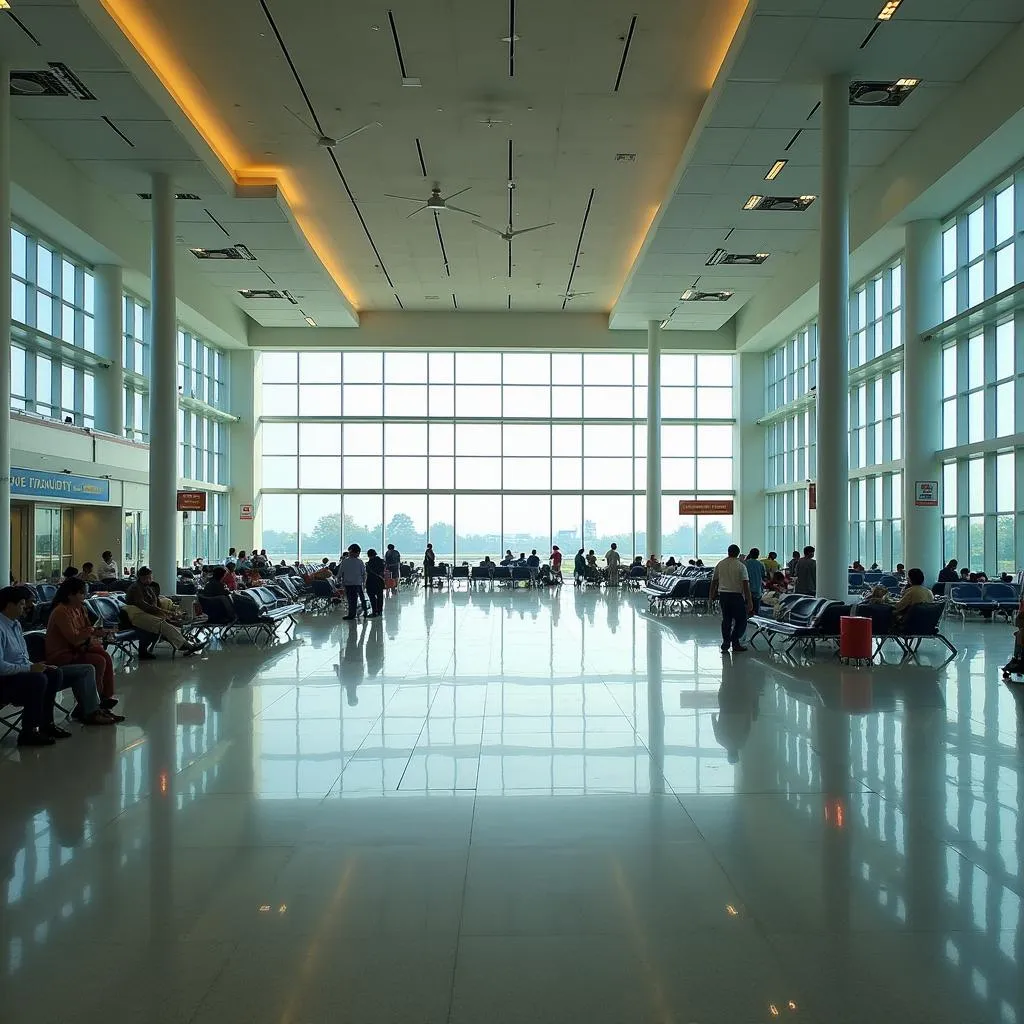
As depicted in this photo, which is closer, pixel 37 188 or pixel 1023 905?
pixel 1023 905

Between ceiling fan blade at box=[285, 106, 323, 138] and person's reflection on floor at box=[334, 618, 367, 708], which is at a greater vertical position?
ceiling fan blade at box=[285, 106, 323, 138]

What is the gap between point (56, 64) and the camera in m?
13.1

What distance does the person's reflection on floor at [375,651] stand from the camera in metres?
→ 10.6

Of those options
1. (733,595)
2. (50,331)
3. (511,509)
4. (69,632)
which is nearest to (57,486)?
(50,331)

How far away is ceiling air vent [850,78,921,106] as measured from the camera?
47.8 feet

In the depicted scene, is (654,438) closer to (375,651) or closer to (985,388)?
(985,388)

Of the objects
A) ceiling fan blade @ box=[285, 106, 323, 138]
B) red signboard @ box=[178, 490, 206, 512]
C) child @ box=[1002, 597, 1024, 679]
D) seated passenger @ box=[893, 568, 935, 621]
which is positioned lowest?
child @ box=[1002, 597, 1024, 679]

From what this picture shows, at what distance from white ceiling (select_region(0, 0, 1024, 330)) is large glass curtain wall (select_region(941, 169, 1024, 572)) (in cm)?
241

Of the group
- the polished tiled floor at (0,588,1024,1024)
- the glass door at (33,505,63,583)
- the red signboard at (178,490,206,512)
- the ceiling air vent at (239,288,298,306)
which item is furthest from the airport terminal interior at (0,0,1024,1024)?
the red signboard at (178,490,206,512)

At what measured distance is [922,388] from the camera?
2011cm

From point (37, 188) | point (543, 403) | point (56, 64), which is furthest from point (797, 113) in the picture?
point (543, 403)

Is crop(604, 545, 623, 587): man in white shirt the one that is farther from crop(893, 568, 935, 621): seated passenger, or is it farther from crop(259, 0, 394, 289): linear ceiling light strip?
crop(893, 568, 935, 621): seated passenger

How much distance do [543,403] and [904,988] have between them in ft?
108

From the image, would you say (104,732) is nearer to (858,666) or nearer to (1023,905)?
(1023,905)
